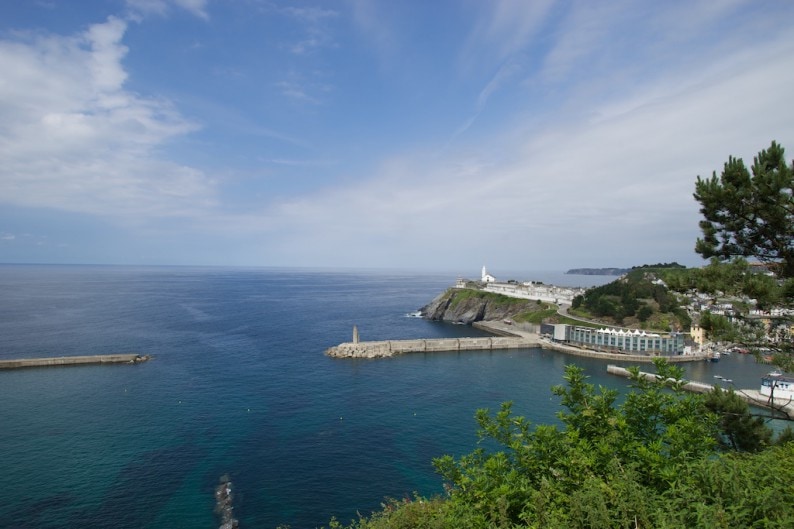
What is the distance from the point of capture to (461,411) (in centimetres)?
3984

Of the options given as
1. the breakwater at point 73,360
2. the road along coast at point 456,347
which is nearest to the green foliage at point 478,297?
the road along coast at point 456,347

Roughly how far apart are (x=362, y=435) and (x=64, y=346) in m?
54.3

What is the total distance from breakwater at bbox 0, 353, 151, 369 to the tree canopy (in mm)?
62488

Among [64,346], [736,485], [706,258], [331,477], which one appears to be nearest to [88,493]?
[331,477]

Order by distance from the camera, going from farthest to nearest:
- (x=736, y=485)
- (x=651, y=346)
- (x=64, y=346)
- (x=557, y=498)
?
(x=651, y=346)
(x=64, y=346)
(x=557, y=498)
(x=736, y=485)

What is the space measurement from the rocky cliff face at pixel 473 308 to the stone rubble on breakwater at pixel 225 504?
79782 mm

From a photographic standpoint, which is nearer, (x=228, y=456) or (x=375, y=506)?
(x=375, y=506)

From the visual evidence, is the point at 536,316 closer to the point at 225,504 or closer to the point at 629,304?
the point at 629,304

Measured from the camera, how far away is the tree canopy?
1352 centimetres

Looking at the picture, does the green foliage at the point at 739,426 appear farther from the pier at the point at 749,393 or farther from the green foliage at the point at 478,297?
the green foliage at the point at 478,297

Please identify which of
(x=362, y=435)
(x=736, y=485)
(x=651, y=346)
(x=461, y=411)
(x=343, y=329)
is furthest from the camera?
(x=343, y=329)

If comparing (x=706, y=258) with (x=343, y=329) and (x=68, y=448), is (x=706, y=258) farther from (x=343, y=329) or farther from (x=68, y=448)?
(x=343, y=329)

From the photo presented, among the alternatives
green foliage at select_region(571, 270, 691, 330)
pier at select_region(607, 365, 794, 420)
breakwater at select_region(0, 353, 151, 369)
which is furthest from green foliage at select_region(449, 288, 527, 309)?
breakwater at select_region(0, 353, 151, 369)

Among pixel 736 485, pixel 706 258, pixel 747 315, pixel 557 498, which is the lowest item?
pixel 557 498
